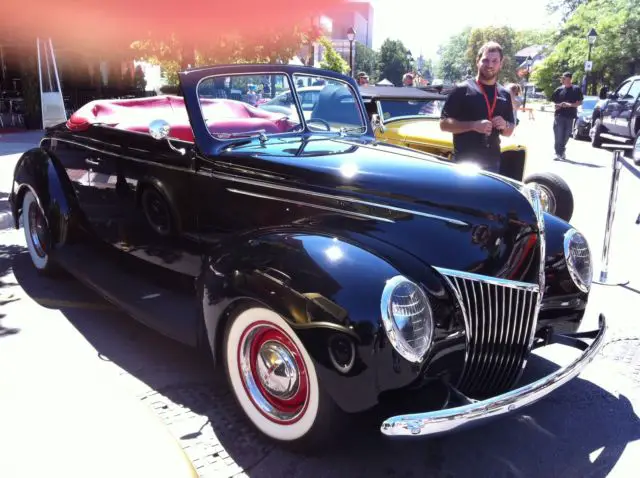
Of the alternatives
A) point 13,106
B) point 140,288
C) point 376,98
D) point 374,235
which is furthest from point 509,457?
point 13,106

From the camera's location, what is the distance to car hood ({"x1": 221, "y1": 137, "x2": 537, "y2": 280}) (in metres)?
2.52

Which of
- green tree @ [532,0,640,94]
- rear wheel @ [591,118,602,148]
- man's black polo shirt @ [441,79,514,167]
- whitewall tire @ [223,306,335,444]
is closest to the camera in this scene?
whitewall tire @ [223,306,335,444]

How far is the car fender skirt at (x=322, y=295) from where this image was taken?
80.8 inches

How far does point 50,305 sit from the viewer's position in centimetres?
416

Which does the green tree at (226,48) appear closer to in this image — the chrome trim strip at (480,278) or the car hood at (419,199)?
the car hood at (419,199)

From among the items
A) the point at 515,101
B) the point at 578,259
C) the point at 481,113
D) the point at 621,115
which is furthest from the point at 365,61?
the point at 578,259

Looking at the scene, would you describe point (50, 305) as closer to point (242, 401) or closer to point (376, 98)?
point (242, 401)

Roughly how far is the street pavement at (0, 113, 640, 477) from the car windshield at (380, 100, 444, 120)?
3.76 meters

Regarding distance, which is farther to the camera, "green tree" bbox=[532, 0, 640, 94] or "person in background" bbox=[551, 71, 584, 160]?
"green tree" bbox=[532, 0, 640, 94]

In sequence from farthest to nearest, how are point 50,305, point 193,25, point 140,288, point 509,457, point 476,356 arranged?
point 193,25, point 50,305, point 140,288, point 509,457, point 476,356

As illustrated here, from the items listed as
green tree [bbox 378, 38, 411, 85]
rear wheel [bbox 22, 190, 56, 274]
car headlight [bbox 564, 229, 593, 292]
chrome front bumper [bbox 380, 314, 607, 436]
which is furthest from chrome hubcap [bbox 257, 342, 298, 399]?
green tree [bbox 378, 38, 411, 85]

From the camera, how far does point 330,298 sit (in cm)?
212

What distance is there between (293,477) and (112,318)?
2.14 meters

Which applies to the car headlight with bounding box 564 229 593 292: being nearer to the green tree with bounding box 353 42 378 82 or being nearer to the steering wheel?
the steering wheel
